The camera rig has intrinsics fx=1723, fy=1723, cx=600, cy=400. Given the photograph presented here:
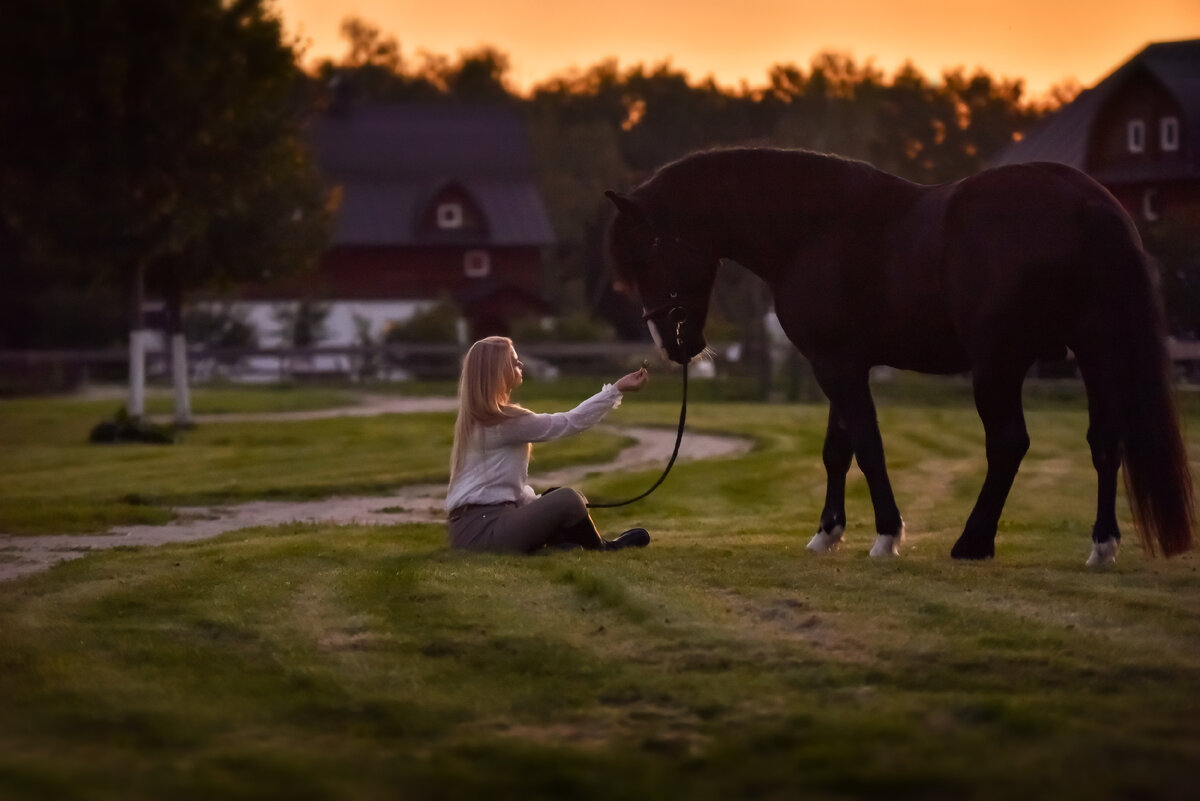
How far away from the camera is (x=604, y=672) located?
21.0 ft

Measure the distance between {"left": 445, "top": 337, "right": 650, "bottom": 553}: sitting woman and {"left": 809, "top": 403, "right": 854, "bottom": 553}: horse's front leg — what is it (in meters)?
1.22

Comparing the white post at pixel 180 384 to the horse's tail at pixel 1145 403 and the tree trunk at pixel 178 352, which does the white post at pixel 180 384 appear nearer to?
the tree trunk at pixel 178 352

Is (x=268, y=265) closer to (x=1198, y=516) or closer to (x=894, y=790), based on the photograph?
(x=1198, y=516)

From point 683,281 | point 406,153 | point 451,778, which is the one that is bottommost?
point 451,778

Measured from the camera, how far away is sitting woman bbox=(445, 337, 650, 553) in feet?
31.7

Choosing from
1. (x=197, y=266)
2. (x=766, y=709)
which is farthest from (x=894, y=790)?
(x=197, y=266)

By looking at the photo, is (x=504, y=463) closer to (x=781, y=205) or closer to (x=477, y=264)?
(x=781, y=205)

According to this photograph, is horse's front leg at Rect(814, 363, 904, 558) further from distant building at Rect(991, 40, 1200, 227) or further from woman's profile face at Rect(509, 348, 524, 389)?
distant building at Rect(991, 40, 1200, 227)

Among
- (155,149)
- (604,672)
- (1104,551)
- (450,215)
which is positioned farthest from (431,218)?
(604,672)

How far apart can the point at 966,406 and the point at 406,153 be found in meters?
41.5

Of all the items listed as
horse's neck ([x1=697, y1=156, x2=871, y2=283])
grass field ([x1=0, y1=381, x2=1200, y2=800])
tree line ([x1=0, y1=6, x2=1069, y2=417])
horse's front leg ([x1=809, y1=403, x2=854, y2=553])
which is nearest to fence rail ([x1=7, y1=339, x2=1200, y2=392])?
tree line ([x1=0, y1=6, x2=1069, y2=417])

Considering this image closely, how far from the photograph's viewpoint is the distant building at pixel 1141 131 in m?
40.5

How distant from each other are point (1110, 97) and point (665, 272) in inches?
1403

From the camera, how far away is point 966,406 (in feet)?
105
